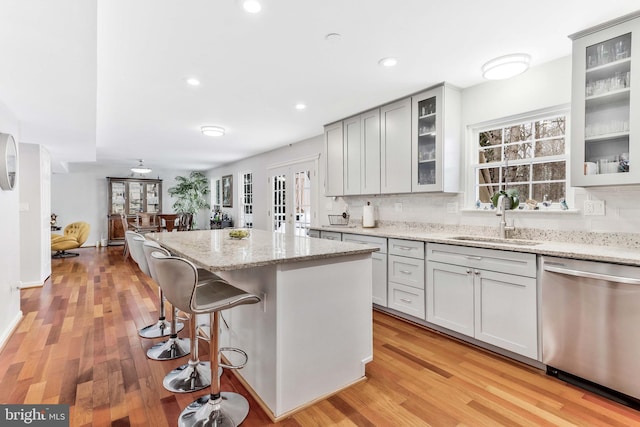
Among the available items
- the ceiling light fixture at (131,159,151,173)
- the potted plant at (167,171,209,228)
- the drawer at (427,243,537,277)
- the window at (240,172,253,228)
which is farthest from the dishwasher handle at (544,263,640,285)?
the potted plant at (167,171,209,228)

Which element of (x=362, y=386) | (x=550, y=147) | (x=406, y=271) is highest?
(x=550, y=147)

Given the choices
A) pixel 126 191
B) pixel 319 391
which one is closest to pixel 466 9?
pixel 319 391

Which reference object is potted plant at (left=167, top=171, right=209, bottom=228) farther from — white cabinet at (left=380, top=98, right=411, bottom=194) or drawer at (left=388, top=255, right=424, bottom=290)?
drawer at (left=388, top=255, right=424, bottom=290)

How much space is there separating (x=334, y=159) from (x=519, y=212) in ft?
8.00

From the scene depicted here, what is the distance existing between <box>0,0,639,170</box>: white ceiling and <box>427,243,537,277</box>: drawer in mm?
1586

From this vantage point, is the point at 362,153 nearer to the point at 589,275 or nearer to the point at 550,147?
the point at 550,147

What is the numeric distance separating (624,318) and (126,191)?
1069cm

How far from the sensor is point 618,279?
187 cm

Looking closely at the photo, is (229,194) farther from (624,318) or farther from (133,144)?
(624,318)

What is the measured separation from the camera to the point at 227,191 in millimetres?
8812

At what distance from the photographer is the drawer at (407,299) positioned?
3053mm

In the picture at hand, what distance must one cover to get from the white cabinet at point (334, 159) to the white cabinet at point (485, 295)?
6.24ft

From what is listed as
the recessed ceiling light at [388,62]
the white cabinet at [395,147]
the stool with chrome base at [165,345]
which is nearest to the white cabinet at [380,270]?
the white cabinet at [395,147]

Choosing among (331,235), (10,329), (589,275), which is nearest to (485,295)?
(589,275)
